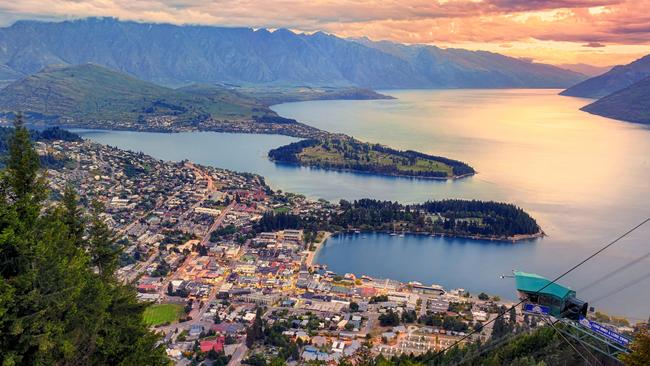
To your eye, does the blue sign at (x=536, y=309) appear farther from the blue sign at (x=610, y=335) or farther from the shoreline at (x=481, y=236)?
the shoreline at (x=481, y=236)

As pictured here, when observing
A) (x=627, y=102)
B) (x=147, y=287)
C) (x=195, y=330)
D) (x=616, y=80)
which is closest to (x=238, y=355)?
(x=195, y=330)

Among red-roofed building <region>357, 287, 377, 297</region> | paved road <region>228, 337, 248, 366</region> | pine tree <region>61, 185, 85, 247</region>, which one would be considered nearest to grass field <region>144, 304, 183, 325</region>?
paved road <region>228, 337, 248, 366</region>

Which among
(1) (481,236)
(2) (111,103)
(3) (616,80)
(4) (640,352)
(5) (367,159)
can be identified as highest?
(3) (616,80)

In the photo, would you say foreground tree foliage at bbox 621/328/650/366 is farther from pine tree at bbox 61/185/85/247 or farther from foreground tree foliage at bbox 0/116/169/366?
pine tree at bbox 61/185/85/247

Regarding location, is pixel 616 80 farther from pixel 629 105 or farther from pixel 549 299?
pixel 549 299

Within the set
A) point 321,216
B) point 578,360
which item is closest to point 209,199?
point 321,216

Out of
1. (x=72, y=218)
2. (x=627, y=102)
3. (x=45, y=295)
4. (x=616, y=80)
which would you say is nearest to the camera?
(x=45, y=295)
